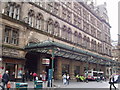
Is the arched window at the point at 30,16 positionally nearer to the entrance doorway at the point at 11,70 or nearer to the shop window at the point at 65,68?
the entrance doorway at the point at 11,70

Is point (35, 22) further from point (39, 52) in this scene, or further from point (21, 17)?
point (39, 52)

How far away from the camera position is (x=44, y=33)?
3036 centimetres

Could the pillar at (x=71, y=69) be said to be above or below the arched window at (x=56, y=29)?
below

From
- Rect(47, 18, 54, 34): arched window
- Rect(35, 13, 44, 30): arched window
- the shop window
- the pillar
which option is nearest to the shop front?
Rect(35, 13, 44, 30): arched window

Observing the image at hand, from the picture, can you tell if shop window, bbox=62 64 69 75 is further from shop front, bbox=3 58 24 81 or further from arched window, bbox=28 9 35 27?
shop front, bbox=3 58 24 81

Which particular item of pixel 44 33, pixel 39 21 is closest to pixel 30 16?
pixel 39 21

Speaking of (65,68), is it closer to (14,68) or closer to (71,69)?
(71,69)

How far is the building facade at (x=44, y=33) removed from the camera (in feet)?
77.8

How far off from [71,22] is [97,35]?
19.8 m

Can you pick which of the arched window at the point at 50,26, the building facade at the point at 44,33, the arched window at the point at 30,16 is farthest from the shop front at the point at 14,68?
the arched window at the point at 50,26

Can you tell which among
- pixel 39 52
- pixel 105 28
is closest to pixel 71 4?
pixel 39 52

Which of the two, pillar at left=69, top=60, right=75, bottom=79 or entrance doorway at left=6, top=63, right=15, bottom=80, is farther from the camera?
pillar at left=69, top=60, right=75, bottom=79

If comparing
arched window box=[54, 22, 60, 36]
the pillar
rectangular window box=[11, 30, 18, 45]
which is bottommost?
the pillar

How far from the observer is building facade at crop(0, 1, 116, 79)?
2372 centimetres
